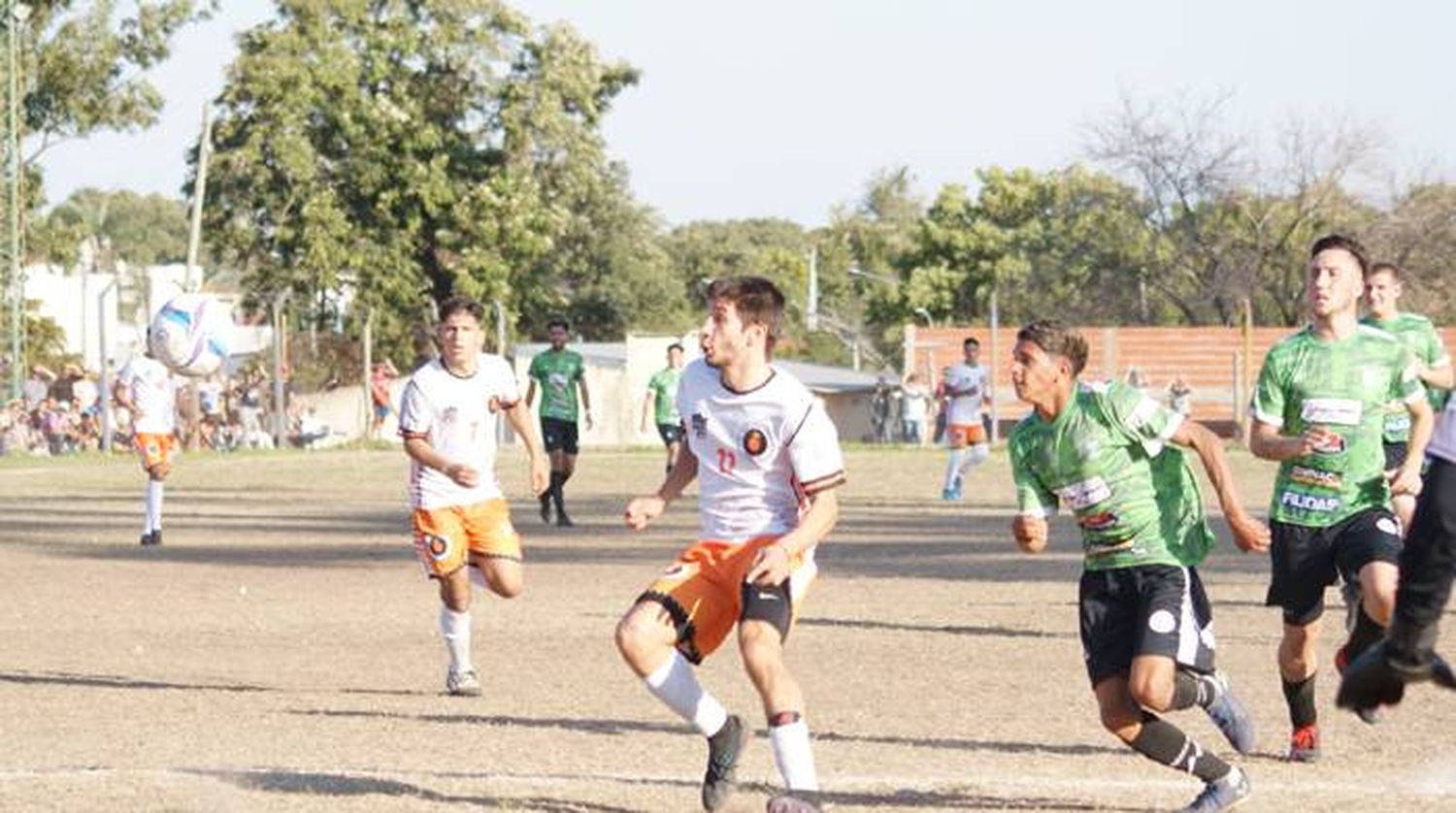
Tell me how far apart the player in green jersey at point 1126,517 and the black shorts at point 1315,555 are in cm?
108

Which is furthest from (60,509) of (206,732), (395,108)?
(395,108)

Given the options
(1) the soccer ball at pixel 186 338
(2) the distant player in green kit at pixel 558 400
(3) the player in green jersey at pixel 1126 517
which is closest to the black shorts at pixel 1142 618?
(3) the player in green jersey at pixel 1126 517

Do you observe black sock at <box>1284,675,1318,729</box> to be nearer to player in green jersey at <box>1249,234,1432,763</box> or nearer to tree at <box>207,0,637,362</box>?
player in green jersey at <box>1249,234,1432,763</box>

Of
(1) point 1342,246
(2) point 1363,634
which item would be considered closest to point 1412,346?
(1) point 1342,246

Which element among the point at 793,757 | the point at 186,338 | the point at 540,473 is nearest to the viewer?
the point at 793,757

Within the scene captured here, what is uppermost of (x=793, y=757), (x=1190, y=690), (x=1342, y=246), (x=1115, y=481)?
(x=1342, y=246)

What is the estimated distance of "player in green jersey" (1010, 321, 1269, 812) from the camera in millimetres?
8672

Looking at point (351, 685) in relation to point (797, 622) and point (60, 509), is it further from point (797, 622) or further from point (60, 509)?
point (60, 509)

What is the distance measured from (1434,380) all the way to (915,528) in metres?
14.2

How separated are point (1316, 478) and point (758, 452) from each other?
2439 millimetres

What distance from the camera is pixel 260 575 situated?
20.4m

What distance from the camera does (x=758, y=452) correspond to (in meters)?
8.75

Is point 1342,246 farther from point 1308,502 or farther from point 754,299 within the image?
point 754,299

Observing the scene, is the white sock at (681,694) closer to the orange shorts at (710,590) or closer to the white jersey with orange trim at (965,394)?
the orange shorts at (710,590)
